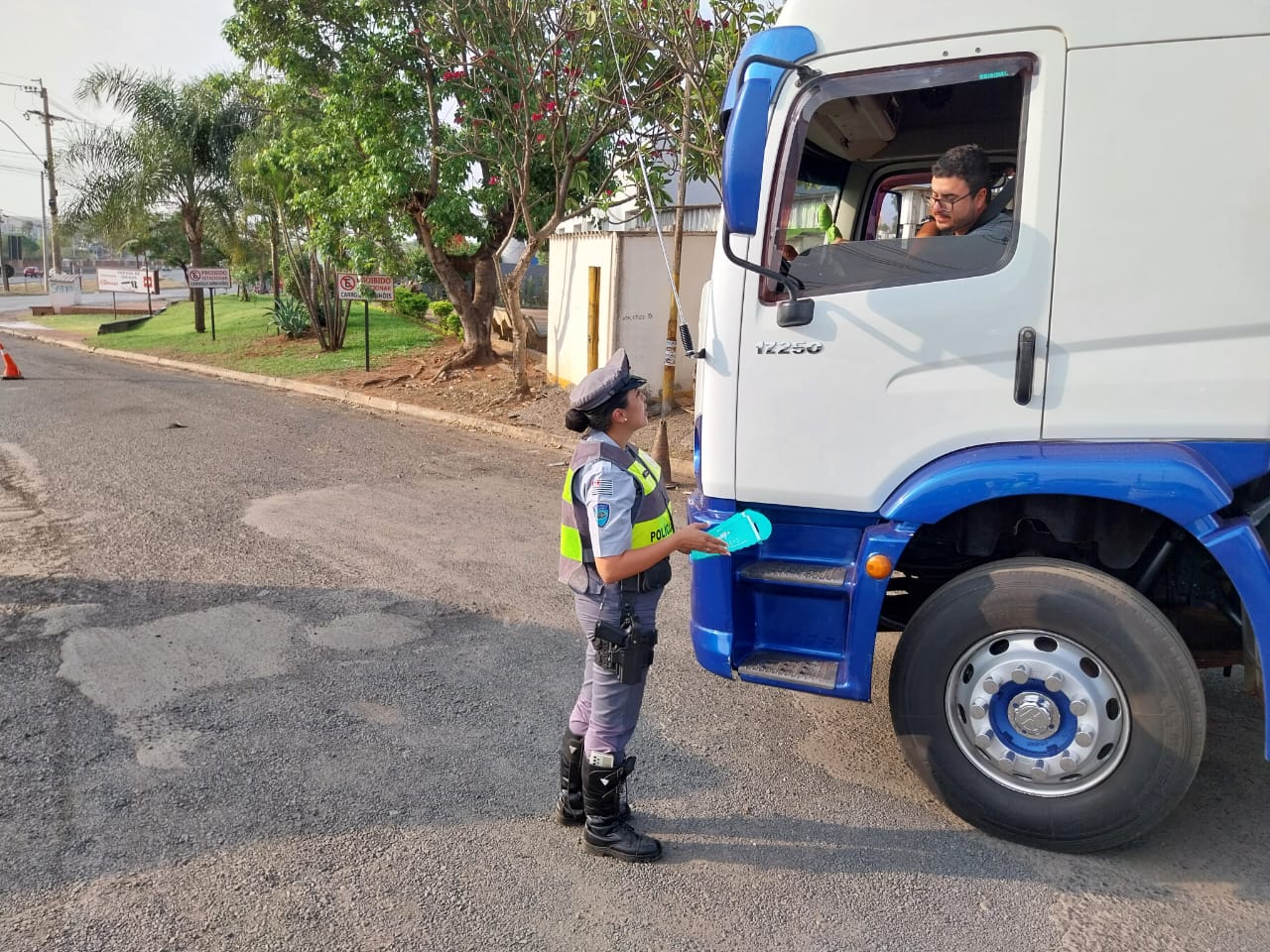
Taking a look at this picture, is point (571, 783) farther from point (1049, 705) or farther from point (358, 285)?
point (358, 285)

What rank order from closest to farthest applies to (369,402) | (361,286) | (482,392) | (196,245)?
(369,402)
(482,392)
(361,286)
(196,245)

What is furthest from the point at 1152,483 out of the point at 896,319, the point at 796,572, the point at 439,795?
the point at 439,795

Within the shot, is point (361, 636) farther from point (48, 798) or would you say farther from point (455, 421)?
point (455, 421)

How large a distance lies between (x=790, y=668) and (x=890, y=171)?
2390mm

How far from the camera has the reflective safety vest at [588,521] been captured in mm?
3076

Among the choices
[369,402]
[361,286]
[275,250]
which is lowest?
[369,402]

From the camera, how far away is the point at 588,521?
311 cm

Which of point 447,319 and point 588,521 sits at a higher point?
point 447,319

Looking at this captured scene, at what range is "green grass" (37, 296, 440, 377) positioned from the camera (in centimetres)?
1800

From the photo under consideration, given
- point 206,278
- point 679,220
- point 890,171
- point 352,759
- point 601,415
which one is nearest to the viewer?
point 601,415

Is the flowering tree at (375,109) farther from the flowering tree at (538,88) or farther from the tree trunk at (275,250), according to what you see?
the tree trunk at (275,250)

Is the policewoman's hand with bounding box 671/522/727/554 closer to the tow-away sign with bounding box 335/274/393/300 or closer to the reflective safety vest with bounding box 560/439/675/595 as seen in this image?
the reflective safety vest with bounding box 560/439/675/595

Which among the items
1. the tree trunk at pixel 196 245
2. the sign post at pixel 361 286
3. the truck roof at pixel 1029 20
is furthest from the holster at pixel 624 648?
the tree trunk at pixel 196 245

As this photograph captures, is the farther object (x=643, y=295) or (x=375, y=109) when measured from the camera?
(x=375, y=109)
